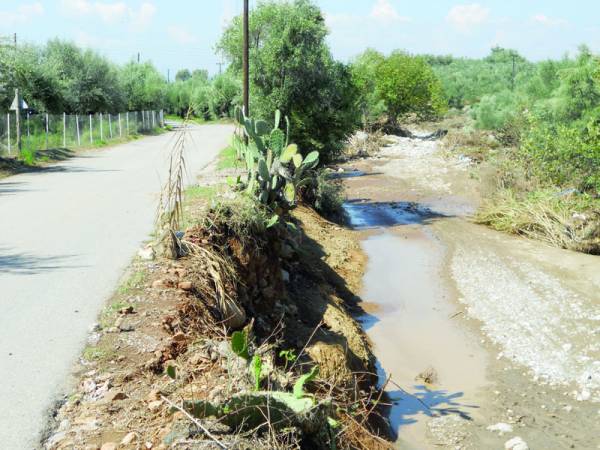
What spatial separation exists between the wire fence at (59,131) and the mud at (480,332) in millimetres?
12751

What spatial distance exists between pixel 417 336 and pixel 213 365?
23.5 feet

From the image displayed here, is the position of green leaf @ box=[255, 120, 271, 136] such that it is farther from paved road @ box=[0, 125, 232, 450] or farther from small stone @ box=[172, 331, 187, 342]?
small stone @ box=[172, 331, 187, 342]

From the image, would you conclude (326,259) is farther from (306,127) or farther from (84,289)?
(84,289)

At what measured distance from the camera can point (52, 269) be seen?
8805mm

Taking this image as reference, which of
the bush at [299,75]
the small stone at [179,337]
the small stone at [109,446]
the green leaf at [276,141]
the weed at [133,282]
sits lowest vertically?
the small stone at [109,446]

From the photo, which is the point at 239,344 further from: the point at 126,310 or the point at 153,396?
the point at 126,310

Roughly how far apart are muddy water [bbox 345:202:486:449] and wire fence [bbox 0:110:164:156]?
43.6ft

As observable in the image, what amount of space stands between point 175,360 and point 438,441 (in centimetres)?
395

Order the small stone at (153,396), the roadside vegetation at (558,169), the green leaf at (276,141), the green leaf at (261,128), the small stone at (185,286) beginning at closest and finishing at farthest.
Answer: the small stone at (153,396) → the small stone at (185,286) → the green leaf at (276,141) → the green leaf at (261,128) → the roadside vegetation at (558,169)

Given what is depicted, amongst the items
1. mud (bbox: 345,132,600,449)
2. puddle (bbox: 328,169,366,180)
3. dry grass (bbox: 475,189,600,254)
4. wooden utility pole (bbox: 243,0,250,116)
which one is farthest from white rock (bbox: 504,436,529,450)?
puddle (bbox: 328,169,366,180)

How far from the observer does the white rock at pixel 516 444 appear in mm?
8195

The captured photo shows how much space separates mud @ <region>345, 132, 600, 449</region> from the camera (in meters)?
9.00

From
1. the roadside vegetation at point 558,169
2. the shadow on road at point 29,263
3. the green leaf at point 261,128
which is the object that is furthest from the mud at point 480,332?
the shadow on road at point 29,263

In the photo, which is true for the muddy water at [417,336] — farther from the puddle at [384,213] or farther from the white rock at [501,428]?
the puddle at [384,213]
